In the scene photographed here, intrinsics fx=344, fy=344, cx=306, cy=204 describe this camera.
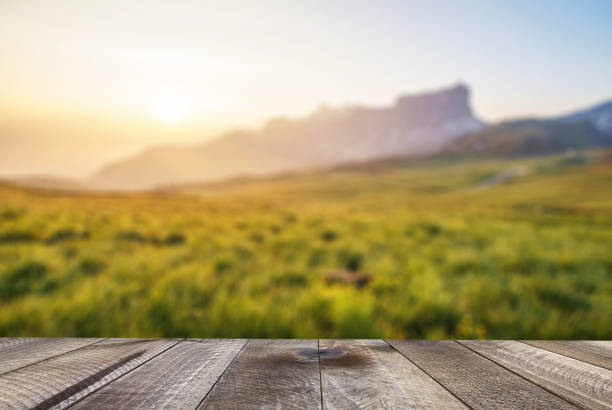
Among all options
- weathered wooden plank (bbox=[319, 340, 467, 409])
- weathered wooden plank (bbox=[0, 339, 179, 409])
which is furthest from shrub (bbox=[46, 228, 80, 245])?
weathered wooden plank (bbox=[319, 340, 467, 409])

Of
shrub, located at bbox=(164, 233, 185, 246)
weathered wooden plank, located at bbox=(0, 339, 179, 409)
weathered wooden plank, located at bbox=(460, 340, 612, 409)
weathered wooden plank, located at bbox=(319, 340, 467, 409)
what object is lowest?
weathered wooden plank, located at bbox=(460, 340, 612, 409)

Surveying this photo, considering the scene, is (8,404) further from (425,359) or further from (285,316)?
(285,316)

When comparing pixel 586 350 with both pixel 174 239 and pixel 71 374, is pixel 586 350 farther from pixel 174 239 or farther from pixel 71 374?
pixel 174 239

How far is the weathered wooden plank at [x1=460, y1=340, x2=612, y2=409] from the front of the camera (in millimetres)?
1055

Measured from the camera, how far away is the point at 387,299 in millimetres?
4312

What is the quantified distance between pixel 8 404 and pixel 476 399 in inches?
53.1

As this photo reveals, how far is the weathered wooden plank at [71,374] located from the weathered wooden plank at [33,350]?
6 centimetres

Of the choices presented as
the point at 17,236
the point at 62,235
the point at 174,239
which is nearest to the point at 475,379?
the point at 174,239

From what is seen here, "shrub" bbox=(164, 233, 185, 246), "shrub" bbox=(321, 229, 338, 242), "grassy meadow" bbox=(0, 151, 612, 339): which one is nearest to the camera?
"grassy meadow" bbox=(0, 151, 612, 339)

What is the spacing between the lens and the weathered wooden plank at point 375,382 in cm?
98

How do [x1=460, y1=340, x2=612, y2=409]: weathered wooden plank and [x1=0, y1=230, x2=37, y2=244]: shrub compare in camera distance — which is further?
[x1=0, y1=230, x2=37, y2=244]: shrub

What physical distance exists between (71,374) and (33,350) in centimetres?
48

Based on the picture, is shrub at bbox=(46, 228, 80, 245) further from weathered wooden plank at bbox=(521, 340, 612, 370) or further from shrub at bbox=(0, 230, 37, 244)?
weathered wooden plank at bbox=(521, 340, 612, 370)

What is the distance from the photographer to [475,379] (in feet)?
3.78
